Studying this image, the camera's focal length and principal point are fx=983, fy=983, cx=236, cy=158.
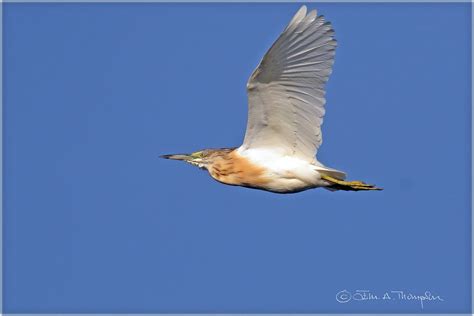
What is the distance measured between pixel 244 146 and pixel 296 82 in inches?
53.8

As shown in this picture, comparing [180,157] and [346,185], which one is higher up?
[180,157]

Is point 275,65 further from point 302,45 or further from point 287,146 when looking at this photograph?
point 287,146

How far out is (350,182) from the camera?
1286cm

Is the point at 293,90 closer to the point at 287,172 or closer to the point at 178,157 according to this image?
the point at 287,172

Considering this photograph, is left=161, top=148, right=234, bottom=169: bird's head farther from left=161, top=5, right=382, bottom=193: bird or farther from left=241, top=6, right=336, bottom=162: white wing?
left=241, top=6, right=336, bottom=162: white wing

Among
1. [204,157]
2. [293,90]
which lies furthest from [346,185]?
[204,157]

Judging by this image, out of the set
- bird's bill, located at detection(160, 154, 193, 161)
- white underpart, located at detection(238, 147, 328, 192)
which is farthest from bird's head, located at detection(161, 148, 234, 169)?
white underpart, located at detection(238, 147, 328, 192)

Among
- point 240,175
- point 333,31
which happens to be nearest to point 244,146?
point 240,175

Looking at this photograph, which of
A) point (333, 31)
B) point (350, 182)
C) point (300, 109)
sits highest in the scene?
point (333, 31)

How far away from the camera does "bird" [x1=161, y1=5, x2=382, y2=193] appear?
11.7 m

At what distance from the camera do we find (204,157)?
44.7ft

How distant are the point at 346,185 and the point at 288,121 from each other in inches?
45.3

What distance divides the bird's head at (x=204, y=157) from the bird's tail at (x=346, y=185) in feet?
4.79

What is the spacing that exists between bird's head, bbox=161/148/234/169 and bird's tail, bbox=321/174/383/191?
1460 millimetres
